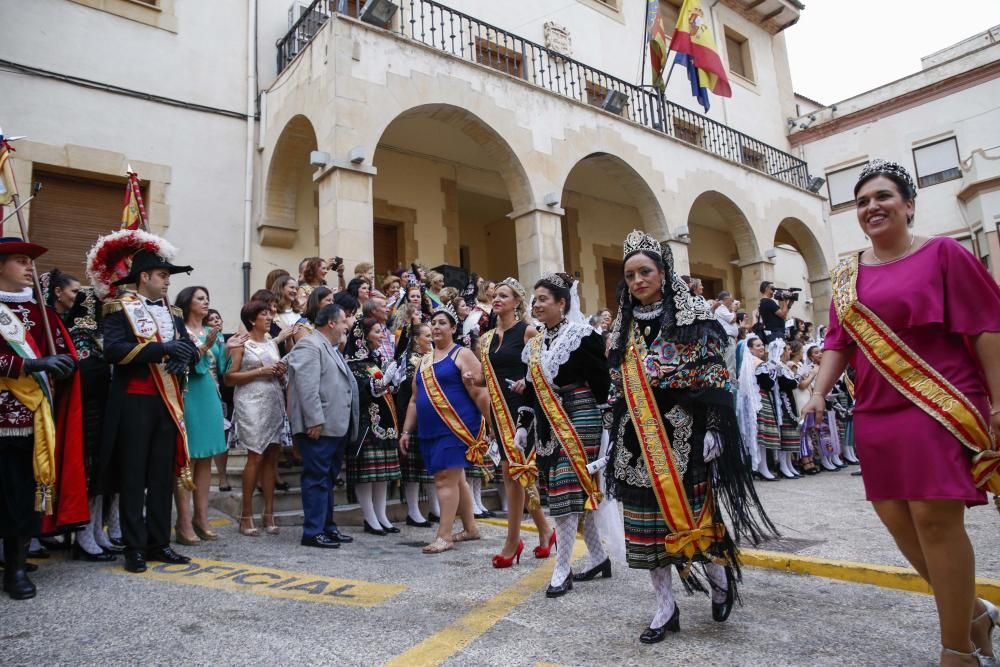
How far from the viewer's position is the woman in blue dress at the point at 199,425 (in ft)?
15.9

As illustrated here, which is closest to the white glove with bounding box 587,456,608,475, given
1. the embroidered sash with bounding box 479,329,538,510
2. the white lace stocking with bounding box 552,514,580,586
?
the white lace stocking with bounding box 552,514,580,586

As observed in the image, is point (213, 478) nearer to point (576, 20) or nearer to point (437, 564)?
point (437, 564)

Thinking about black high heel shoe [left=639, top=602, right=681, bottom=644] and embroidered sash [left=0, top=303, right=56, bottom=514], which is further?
embroidered sash [left=0, top=303, right=56, bottom=514]

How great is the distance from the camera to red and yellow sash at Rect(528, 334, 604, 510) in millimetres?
3697

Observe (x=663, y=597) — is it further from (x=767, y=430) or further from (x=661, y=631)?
(x=767, y=430)

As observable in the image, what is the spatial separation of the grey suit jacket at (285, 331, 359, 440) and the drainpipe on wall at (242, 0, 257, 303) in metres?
6.25

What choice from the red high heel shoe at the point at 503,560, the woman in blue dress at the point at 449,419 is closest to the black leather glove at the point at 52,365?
the woman in blue dress at the point at 449,419

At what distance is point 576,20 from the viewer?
16.3 meters

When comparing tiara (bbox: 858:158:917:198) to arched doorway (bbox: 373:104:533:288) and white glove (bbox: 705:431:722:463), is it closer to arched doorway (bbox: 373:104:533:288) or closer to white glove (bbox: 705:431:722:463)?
white glove (bbox: 705:431:722:463)

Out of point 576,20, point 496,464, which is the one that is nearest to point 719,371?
point 496,464

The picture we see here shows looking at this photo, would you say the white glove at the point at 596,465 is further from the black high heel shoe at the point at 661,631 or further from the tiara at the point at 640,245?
the tiara at the point at 640,245

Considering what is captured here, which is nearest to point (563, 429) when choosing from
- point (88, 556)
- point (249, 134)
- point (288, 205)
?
point (88, 556)

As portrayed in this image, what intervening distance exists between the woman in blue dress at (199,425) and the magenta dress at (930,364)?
4302 mm

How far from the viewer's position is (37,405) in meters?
3.72
